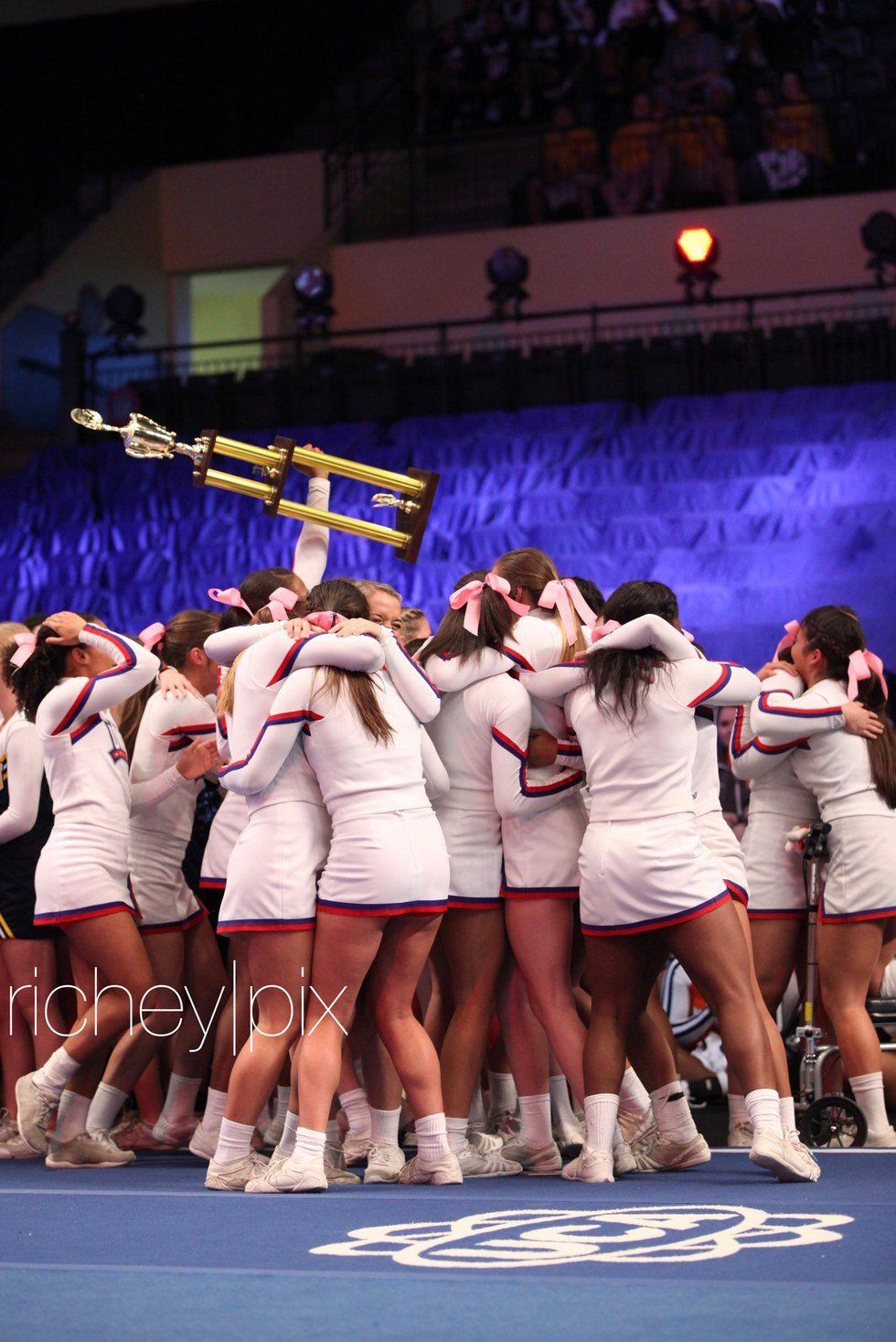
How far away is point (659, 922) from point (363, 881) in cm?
65

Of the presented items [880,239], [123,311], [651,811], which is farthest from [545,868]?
[123,311]

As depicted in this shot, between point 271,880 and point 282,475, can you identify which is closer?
point 271,880

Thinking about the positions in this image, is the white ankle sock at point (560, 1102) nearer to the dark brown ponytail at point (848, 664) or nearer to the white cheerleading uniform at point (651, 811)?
the white cheerleading uniform at point (651, 811)

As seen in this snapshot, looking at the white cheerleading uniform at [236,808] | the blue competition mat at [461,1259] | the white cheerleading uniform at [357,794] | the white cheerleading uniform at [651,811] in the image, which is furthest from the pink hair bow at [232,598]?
the blue competition mat at [461,1259]

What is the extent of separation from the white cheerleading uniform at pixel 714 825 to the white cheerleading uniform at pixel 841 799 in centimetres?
41

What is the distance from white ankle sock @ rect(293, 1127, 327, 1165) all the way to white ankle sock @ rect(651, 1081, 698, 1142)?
0.83 meters

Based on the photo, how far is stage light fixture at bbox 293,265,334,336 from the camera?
456 inches

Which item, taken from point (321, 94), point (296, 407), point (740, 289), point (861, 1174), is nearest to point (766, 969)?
point (861, 1174)

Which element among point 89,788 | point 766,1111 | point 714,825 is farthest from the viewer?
point 89,788

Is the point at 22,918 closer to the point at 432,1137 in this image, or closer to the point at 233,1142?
the point at 233,1142

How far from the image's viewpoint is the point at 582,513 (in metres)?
9.38

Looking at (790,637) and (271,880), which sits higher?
(790,637)

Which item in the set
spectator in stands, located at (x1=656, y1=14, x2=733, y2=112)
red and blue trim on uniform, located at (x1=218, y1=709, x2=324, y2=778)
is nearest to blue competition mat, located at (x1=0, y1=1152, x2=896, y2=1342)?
red and blue trim on uniform, located at (x1=218, y1=709, x2=324, y2=778)

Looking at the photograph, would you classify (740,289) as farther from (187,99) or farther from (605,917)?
(605,917)
